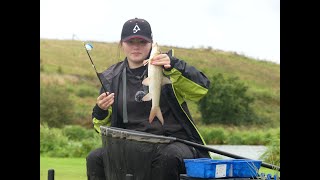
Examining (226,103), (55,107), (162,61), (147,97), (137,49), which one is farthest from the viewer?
(55,107)

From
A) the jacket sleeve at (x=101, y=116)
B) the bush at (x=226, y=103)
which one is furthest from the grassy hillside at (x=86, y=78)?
the jacket sleeve at (x=101, y=116)

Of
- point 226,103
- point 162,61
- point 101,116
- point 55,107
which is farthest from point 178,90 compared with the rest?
point 55,107

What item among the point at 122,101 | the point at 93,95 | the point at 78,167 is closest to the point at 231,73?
the point at 93,95

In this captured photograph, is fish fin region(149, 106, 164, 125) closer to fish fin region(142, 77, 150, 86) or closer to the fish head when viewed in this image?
fish fin region(142, 77, 150, 86)

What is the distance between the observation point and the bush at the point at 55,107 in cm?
1627

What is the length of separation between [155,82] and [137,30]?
359mm

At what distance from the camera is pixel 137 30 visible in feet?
13.6

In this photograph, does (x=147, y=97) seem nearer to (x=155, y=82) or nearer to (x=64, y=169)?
(x=155, y=82)

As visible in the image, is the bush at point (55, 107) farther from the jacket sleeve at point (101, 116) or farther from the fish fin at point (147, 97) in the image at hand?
the fish fin at point (147, 97)

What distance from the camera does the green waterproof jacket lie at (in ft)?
13.0

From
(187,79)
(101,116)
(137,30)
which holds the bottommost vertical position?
(101,116)

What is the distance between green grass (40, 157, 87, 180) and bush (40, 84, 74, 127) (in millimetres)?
4143

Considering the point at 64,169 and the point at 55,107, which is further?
the point at 55,107
